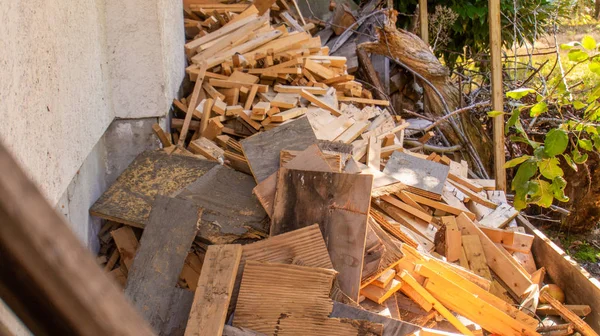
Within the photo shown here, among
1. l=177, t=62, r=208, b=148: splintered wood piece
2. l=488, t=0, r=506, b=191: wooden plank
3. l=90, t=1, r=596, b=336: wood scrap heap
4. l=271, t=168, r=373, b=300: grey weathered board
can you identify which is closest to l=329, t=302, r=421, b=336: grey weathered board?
l=90, t=1, r=596, b=336: wood scrap heap

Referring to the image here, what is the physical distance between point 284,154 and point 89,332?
12.7 ft

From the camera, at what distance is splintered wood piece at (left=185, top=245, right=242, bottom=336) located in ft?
10.9

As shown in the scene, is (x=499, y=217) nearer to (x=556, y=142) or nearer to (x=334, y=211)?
(x=556, y=142)

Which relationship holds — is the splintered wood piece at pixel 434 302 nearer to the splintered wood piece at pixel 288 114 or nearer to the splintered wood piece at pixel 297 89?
the splintered wood piece at pixel 288 114

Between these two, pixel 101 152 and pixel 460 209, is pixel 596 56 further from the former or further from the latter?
pixel 101 152

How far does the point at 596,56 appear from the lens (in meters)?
4.09

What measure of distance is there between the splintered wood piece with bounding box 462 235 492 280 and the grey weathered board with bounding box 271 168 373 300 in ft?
5.62

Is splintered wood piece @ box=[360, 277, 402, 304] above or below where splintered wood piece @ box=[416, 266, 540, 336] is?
above

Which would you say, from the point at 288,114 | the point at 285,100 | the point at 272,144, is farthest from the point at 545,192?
the point at 285,100

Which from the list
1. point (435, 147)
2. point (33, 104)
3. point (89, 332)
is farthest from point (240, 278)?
point (435, 147)

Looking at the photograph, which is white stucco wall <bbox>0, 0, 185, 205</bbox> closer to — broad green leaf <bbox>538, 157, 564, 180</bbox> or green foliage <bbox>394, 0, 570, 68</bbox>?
broad green leaf <bbox>538, 157, 564, 180</bbox>

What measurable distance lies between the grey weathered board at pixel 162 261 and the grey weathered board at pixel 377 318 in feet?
2.79

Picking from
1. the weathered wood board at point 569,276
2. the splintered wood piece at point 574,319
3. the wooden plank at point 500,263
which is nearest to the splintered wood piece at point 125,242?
the wooden plank at point 500,263

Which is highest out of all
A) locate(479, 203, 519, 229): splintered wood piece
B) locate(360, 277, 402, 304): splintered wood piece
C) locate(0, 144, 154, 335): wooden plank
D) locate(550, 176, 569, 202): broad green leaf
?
locate(0, 144, 154, 335): wooden plank
